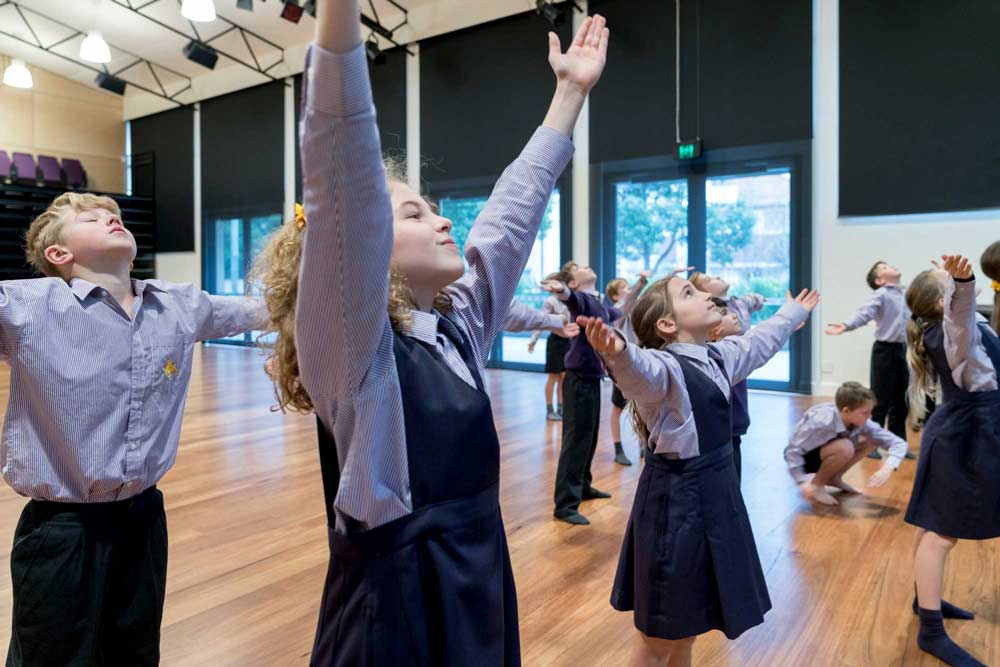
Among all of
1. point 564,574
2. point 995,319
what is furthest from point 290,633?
point 995,319

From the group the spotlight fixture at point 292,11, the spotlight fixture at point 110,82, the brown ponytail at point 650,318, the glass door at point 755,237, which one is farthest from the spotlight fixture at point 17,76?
the brown ponytail at point 650,318

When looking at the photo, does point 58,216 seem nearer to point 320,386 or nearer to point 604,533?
point 320,386

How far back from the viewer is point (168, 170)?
13891mm

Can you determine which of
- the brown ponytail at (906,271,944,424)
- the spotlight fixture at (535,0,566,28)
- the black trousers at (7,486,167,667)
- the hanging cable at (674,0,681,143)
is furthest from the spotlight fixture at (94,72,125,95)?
the brown ponytail at (906,271,944,424)

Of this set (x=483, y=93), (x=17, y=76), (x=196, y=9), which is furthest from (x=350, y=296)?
(x=17, y=76)

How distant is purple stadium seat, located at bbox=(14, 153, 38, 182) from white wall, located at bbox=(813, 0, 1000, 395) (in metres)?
13.6

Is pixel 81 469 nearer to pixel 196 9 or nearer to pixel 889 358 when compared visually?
pixel 889 358

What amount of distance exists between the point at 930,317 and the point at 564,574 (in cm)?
174

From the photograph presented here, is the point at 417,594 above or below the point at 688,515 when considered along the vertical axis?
above

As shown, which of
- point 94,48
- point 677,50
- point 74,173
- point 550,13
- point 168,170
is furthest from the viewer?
point 168,170

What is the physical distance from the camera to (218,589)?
2.65 m

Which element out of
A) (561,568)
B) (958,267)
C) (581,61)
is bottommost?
(561,568)

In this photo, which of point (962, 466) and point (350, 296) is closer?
point (350, 296)

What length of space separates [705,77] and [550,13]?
6.70 ft
